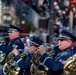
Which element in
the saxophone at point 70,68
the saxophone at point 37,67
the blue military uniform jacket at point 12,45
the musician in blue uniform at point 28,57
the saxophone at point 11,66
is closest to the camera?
the saxophone at point 70,68

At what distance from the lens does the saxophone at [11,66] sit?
8.33 meters

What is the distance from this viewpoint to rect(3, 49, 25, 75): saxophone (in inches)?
328

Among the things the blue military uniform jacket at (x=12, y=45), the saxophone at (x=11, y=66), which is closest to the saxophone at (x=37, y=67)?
the saxophone at (x=11, y=66)

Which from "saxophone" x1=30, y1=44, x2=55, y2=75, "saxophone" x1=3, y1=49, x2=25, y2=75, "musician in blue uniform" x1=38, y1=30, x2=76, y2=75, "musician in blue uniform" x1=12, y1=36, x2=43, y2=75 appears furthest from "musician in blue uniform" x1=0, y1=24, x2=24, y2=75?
"musician in blue uniform" x1=38, y1=30, x2=76, y2=75

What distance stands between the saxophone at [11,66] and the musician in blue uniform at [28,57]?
1.01 feet

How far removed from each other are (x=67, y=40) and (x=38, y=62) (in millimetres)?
933

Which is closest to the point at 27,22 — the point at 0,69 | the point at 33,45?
the point at 0,69

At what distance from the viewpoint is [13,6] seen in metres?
27.0

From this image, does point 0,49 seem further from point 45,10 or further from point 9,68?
point 45,10

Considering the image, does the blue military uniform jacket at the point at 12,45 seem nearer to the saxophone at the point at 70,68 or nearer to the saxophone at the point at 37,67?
the saxophone at the point at 37,67

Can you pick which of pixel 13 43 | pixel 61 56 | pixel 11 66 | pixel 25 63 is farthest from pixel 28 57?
pixel 61 56

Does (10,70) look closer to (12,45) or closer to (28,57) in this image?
(12,45)

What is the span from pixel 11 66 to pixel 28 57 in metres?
0.97

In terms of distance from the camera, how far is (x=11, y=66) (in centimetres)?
857
